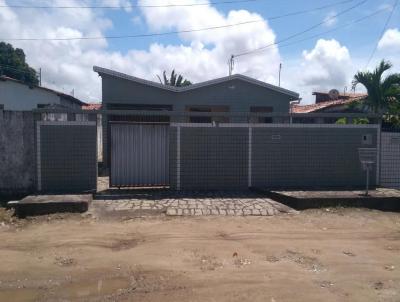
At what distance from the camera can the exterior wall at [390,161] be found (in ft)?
40.4

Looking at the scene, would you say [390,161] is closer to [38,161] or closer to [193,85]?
[193,85]

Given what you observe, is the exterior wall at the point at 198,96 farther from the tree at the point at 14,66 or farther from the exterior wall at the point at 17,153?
the tree at the point at 14,66

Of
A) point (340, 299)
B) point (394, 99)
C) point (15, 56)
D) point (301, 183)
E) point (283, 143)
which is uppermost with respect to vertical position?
point (15, 56)

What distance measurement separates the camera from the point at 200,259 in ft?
20.3

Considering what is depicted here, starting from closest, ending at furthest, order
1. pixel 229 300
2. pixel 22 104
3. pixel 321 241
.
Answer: pixel 229 300 → pixel 321 241 → pixel 22 104

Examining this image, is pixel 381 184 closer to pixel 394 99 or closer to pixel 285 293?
pixel 394 99

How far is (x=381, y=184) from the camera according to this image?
1235 cm

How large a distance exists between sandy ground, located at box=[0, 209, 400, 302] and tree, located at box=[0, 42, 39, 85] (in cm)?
4377

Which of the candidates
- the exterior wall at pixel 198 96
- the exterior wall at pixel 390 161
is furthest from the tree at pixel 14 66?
the exterior wall at pixel 390 161

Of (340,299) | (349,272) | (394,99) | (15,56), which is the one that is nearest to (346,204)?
(349,272)

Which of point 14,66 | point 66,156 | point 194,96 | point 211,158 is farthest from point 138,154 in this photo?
point 14,66

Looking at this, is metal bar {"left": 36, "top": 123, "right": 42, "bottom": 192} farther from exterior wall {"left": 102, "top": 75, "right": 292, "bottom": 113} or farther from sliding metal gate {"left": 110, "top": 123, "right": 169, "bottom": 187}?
exterior wall {"left": 102, "top": 75, "right": 292, "bottom": 113}

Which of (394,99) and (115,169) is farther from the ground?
(394,99)

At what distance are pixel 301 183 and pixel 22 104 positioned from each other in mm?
17047
